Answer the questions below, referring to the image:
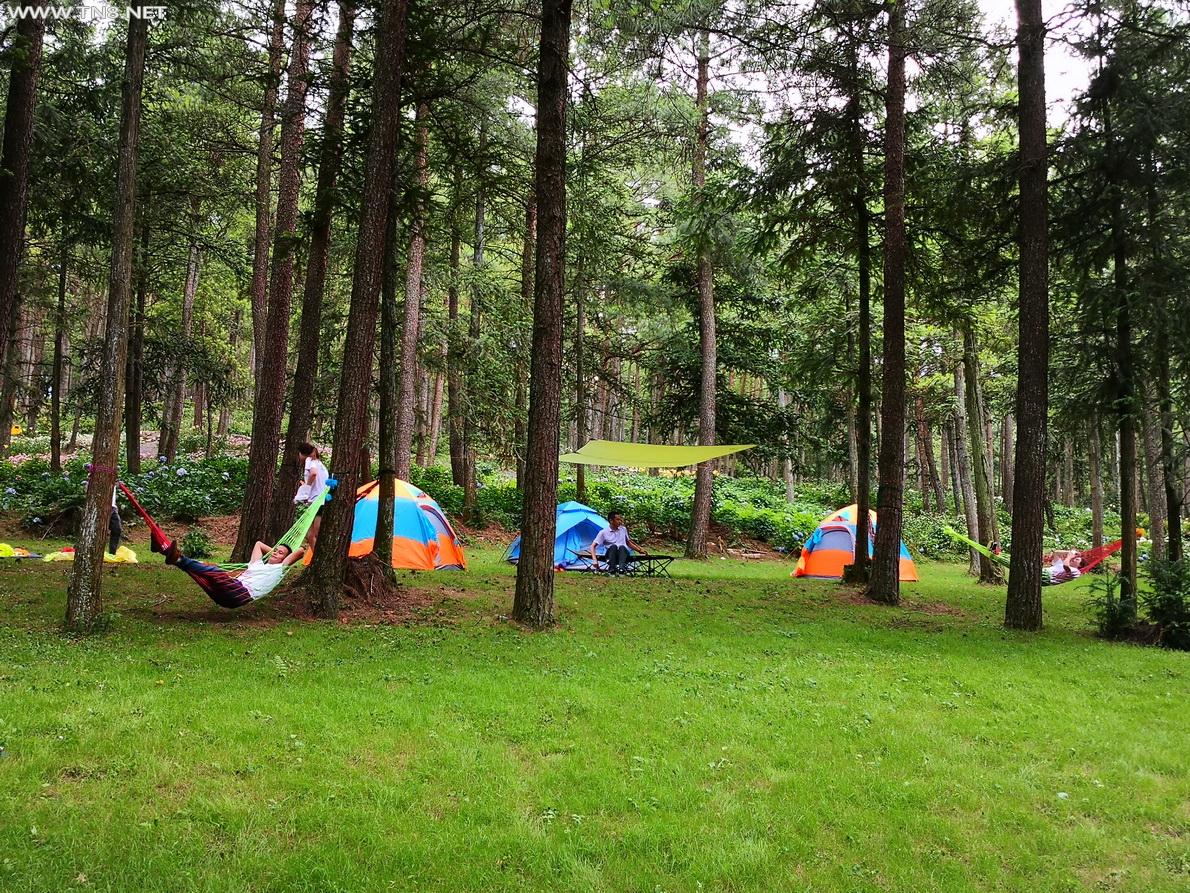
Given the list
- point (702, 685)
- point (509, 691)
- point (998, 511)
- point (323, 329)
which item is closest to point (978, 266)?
point (702, 685)

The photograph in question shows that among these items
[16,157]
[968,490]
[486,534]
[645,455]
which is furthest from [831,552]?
[16,157]

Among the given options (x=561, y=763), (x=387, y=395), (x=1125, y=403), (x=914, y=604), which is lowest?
(x=914, y=604)

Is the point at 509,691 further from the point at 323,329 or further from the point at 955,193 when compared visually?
the point at 323,329

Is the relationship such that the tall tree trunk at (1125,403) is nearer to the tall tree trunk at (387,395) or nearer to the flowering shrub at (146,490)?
the tall tree trunk at (387,395)

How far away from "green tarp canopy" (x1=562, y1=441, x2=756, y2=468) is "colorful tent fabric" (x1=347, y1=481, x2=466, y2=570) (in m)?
2.25

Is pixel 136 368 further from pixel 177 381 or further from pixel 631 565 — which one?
pixel 631 565

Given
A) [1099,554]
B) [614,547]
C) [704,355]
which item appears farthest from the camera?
[704,355]

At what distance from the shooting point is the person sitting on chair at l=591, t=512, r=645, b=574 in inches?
427

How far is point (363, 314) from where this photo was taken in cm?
636

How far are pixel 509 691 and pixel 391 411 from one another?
12.4 feet

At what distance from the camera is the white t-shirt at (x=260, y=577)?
5516 millimetres

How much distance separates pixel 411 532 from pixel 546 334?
14.8 feet

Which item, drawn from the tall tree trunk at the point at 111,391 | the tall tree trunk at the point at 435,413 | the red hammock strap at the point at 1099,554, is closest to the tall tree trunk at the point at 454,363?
the tall tree trunk at the point at 435,413

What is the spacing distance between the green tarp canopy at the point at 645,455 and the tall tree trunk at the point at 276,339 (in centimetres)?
438
